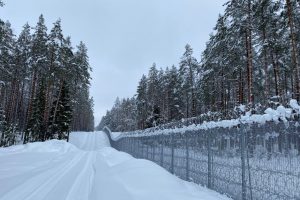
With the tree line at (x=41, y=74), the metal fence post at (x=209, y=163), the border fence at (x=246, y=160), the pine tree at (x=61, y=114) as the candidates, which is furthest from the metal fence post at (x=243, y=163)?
the pine tree at (x=61, y=114)

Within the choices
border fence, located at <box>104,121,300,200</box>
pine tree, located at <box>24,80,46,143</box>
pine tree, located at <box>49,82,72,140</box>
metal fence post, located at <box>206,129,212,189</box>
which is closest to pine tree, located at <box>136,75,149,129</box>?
pine tree, located at <box>49,82,72,140</box>

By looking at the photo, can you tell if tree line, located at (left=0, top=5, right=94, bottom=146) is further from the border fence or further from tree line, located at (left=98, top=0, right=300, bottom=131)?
the border fence

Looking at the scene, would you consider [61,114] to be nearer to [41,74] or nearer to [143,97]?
[41,74]

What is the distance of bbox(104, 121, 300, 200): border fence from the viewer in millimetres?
5582

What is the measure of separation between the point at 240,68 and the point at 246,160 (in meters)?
22.5

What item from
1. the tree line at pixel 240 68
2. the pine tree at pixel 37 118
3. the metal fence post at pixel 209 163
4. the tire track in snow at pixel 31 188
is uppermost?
the tree line at pixel 240 68

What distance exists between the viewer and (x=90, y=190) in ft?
31.9

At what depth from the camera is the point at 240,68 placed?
1118 inches

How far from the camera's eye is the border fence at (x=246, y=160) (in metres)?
5.58

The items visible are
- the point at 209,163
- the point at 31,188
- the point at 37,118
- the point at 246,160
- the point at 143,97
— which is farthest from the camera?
the point at 143,97

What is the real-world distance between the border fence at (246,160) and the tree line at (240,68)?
597 mm

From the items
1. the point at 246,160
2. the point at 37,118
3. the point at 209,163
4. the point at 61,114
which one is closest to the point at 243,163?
the point at 246,160

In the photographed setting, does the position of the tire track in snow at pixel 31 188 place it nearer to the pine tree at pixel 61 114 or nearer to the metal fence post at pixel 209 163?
the metal fence post at pixel 209 163

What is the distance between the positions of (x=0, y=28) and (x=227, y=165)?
16.7 meters
